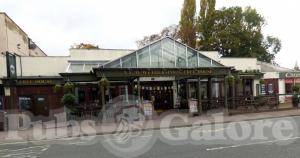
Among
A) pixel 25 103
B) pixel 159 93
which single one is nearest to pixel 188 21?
pixel 159 93

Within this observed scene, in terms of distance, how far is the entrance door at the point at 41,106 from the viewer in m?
27.3

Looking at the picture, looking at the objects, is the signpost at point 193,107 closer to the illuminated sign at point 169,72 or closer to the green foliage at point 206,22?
the illuminated sign at point 169,72

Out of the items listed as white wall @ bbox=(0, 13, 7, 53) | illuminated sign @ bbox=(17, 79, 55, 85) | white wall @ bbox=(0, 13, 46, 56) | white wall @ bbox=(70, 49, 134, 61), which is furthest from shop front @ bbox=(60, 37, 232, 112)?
white wall @ bbox=(0, 13, 46, 56)

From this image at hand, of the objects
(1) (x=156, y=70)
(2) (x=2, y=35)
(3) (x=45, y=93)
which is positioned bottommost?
(3) (x=45, y=93)

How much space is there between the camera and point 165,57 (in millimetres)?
25594

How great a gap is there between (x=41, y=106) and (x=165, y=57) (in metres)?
10.1

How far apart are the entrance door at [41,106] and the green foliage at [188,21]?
80.8 ft

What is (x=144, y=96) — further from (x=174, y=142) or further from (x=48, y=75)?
(x=174, y=142)

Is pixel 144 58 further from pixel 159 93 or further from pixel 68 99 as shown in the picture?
pixel 159 93

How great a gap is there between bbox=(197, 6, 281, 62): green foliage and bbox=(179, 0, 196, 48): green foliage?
3.26ft

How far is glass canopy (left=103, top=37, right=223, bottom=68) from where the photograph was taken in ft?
80.8

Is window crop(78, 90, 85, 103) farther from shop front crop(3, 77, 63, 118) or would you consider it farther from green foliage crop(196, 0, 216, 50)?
green foliage crop(196, 0, 216, 50)

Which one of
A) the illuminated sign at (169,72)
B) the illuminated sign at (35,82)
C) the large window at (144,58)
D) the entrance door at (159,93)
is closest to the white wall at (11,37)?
the illuminated sign at (35,82)

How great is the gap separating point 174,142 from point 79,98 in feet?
56.2
